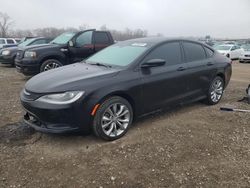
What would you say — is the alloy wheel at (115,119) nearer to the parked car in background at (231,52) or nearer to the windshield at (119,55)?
the windshield at (119,55)

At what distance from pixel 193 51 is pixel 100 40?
210 inches

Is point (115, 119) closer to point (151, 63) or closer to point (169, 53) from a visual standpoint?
point (151, 63)

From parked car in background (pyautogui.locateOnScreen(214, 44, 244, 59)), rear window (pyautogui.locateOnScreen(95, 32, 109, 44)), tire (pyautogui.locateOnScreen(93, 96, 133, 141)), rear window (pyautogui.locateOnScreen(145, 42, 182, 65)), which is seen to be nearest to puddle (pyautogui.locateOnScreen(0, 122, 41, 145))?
tire (pyautogui.locateOnScreen(93, 96, 133, 141))

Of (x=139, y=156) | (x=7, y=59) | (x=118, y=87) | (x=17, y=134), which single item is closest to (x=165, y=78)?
(x=118, y=87)

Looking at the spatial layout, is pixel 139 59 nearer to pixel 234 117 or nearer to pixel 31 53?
pixel 234 117

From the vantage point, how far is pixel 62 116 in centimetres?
362

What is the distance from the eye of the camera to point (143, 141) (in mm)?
4051

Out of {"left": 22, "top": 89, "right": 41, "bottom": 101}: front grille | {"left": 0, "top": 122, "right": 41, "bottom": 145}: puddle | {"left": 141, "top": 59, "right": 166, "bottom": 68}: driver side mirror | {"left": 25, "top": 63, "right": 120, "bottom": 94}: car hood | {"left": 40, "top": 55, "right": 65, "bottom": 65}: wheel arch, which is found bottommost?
{"left": 0, "top": 122, "right": 41, "bottom": 145}: puddle

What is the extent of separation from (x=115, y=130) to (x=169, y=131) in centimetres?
97

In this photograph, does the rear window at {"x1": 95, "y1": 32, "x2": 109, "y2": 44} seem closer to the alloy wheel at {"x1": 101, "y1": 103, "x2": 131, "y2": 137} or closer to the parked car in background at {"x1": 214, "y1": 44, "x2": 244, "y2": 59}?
the alloy wheel at {"x1": 101, "y1": 103, "x2": 131, "y2": 137}

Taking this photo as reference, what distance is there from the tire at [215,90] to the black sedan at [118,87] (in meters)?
0.05

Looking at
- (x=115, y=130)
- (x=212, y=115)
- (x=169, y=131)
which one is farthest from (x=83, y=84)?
(x=212, y=115)

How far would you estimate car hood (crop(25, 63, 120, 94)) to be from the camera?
374cm

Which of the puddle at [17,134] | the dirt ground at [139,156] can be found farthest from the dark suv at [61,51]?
the puddle at [17,134]
